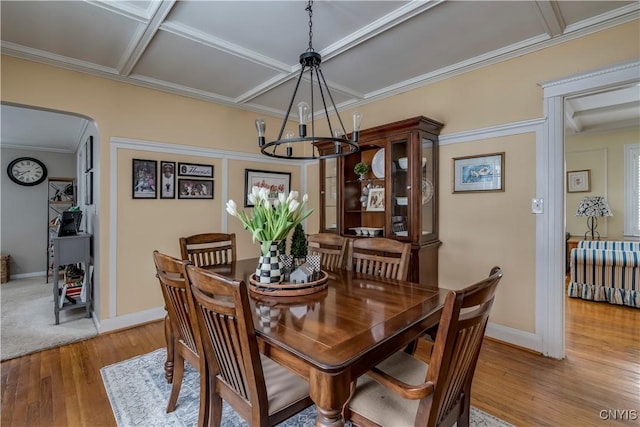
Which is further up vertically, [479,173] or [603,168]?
[603,168]

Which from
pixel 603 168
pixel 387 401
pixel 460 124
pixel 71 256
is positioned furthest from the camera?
pixel 603 168

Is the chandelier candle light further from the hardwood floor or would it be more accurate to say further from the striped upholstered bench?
the striped upholstered bench

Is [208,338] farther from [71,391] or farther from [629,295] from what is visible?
[629,295]

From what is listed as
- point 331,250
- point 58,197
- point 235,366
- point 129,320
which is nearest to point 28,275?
point 58,197

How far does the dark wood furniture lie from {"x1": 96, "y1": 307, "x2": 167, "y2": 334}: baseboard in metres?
2.14

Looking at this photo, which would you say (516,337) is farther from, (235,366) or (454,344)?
(235,366)

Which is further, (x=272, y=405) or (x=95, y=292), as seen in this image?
(x=95, y=292)

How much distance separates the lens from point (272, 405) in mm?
1208

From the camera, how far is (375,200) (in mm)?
3268

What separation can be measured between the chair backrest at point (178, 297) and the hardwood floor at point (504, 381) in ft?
2.35

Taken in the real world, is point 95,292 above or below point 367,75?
below

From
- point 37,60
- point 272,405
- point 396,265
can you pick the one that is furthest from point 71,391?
point 37,60

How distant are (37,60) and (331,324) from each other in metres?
3.26

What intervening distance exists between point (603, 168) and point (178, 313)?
685 cm
